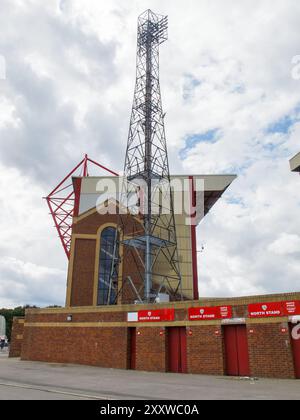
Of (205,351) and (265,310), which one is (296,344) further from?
(205,351)

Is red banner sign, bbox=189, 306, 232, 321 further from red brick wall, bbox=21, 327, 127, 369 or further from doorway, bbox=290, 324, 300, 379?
red brick wall, bbox=21, 327, 127, 369

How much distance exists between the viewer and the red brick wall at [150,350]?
779 inches

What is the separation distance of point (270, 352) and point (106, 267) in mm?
22600

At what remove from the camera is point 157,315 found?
811 inches

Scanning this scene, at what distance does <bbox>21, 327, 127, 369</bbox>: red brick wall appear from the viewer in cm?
2158

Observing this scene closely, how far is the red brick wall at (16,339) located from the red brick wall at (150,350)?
14.7 m

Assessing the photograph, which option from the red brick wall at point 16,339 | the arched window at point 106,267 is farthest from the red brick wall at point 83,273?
the red brick wall at point 16,339

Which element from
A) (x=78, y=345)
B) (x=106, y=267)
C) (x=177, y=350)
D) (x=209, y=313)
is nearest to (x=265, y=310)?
(x=209, y=313)

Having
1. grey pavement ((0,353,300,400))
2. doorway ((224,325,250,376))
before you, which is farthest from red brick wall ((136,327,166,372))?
grey pavement ((0,353,300,400))

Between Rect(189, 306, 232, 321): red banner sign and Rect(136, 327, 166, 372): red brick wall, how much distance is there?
2092 mm
